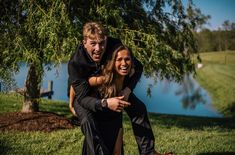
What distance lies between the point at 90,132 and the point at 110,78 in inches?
23.4

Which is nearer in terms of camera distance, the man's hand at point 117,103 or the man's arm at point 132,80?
the man's hand at point 117,103

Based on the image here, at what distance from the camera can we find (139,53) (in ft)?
27.7

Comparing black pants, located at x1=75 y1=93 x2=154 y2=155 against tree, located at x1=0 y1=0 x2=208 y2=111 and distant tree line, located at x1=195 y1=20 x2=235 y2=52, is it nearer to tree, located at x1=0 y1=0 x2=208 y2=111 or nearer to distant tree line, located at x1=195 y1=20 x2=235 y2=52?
tree, located at x1=0 y1=0 x2=208 y2=111

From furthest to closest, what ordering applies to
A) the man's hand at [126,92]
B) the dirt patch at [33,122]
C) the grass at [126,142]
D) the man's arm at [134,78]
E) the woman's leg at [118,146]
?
the dirt patch at [33,122]
the grass at [126,142]
the woman's leg at [118,146]
the man's arm at [134,78]
the man's hand at [126,92]

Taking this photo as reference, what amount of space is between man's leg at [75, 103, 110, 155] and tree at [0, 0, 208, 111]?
4.03m

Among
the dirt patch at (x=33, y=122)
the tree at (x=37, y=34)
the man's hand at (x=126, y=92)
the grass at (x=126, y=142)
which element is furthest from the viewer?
the dirt patch at (x=33, y=122)

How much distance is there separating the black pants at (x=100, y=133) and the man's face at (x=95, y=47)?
0.55 metres

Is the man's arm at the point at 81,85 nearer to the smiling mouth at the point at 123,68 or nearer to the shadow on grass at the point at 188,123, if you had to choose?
the smiling mouth at the point at 123,68

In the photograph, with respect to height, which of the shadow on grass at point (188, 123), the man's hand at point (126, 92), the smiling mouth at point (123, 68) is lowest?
the shadow on grass at point (188, 123)

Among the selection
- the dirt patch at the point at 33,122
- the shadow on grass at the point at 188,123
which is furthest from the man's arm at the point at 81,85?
the shadow on grass at the point at 188,123

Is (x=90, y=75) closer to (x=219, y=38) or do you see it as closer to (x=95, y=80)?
(x=95, y=80)

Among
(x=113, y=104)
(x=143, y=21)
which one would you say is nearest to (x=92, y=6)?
(x=143, y=21)

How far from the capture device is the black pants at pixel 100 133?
3.89m

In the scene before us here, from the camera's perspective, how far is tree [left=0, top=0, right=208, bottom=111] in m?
7.96
